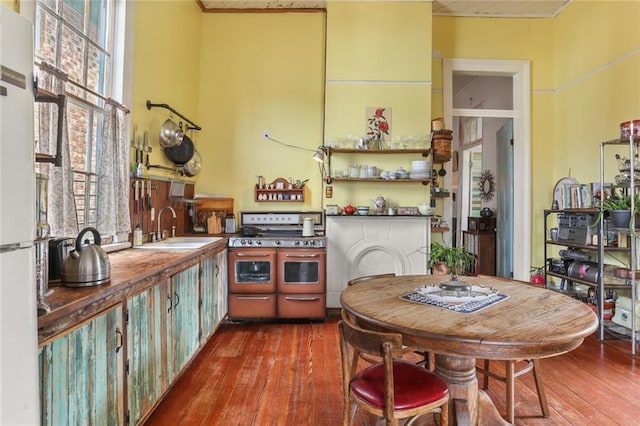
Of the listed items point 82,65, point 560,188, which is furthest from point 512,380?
point 82,65

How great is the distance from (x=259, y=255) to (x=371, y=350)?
2.50 metres

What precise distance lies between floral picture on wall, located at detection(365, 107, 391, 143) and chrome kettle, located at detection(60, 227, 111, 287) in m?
3.27

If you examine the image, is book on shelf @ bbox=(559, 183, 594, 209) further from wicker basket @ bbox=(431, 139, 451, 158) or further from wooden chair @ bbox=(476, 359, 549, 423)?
wooden chair @ bbox=(476, 359, 549, 423)

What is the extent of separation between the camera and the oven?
12.2 feet

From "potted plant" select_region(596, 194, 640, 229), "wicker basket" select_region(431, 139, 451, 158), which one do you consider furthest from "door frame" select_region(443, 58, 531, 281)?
"potted plant" select_region(596, 194, 640, 229)

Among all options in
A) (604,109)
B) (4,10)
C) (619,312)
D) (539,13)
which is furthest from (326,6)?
(619,312)

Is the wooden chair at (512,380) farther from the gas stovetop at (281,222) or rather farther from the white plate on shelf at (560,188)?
the white plate on shelf at (560,188)

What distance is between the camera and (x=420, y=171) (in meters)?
4.08

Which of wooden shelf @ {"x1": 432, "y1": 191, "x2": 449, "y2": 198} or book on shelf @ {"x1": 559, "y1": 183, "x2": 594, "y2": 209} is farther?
wooden shelf @ {"x1": 432, "y1": 191, "x2": 449, "y2": 198}

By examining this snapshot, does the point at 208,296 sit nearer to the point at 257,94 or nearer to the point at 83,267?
the point at 83,267

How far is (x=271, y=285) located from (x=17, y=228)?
2890 millimetres

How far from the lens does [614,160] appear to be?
353cm

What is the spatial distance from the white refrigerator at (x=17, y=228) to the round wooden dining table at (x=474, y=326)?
118cm

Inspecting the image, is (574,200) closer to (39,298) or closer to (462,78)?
(462,78)
